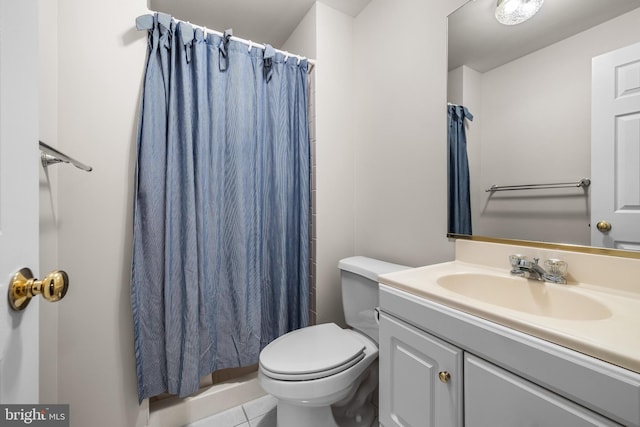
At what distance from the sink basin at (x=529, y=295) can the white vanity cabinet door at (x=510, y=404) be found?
31cm

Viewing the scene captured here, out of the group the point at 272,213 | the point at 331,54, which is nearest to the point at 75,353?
the point at 272,213

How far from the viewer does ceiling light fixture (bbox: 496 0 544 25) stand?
94 centimetres

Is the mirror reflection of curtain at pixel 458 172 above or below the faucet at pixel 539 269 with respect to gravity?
above

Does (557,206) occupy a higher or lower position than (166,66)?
lower

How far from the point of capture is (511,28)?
3.30 ft

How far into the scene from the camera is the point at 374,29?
154 cm

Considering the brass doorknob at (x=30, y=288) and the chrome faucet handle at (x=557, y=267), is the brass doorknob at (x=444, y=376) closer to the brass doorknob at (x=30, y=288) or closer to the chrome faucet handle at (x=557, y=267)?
the chrome faucet handle at (x=557, y=267)

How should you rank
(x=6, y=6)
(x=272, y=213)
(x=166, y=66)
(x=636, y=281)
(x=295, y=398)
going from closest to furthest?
(x=6, y=6) < (x=636, y=281) < (x=295, y=398) < (x=166, y=66) < (x=272, y=213)

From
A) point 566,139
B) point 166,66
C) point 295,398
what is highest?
point 166,66

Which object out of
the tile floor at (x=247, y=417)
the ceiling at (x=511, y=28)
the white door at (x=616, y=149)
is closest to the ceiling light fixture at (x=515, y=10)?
the ceiling at (x=511, y=28)

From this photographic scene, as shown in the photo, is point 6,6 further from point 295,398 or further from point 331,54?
point 331,54

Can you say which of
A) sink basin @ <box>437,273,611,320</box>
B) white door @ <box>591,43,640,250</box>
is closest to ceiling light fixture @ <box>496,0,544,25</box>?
white door @ <box>591,43,640,250</box>

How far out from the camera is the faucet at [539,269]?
83 cm

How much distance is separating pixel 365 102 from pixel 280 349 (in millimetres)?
1486
